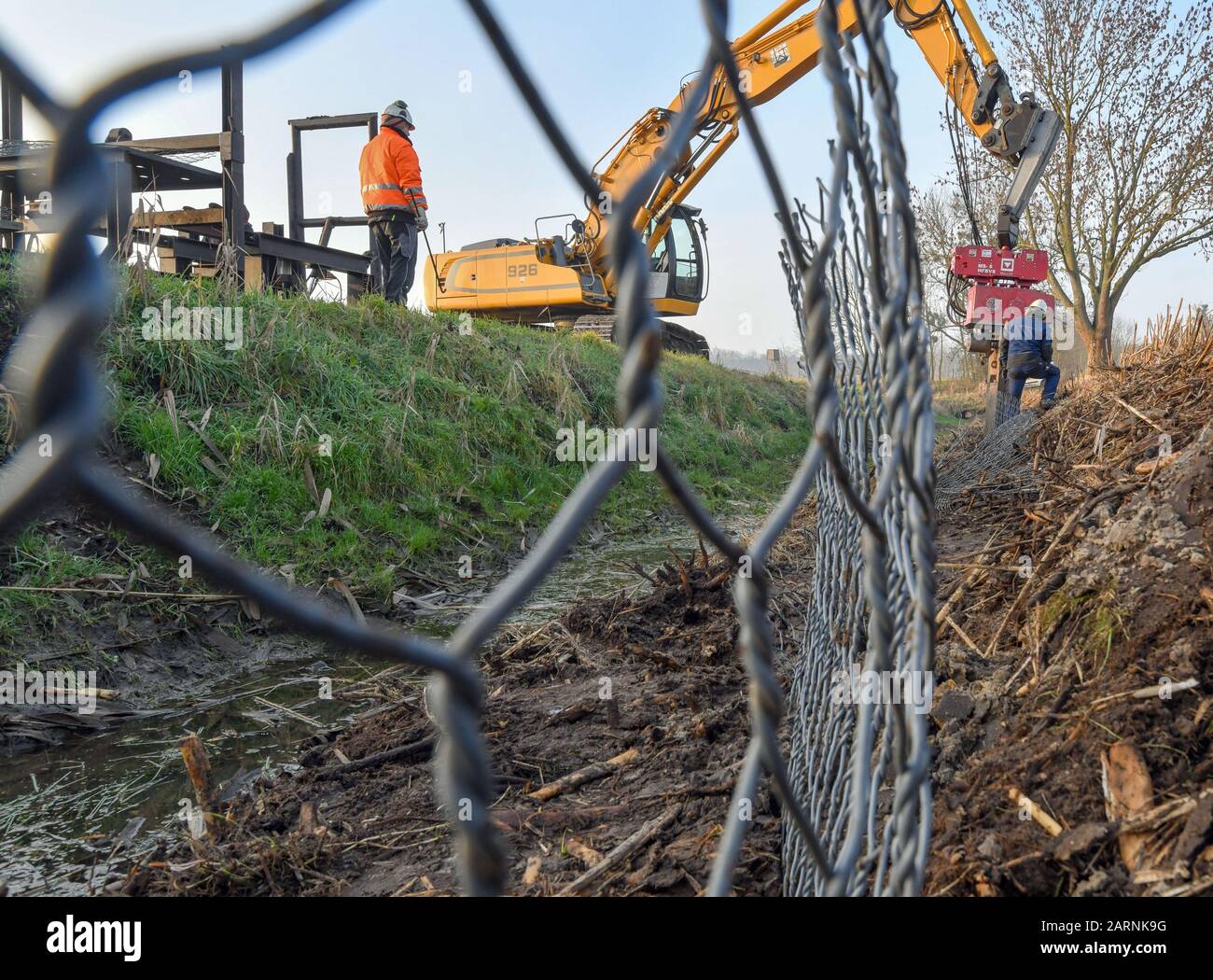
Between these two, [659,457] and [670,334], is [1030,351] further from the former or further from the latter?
[670,334]

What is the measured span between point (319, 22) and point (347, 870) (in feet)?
7.18

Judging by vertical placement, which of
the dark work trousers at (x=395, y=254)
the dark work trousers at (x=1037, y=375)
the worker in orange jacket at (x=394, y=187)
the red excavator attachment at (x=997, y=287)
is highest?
the worker in orange jacket at (x=394, y=187)

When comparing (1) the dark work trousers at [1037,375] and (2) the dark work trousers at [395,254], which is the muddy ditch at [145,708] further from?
(2) the dark work trousers at [395,254]

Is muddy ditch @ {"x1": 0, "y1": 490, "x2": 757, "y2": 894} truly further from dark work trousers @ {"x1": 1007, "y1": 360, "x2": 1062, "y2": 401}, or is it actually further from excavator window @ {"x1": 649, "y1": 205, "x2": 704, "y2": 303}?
excavator window @ {"x1": 649, "y1": 205, "x2": 704, "y2": 303}

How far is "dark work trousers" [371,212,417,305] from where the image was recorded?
8922mm

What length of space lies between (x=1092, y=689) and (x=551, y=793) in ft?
4.50

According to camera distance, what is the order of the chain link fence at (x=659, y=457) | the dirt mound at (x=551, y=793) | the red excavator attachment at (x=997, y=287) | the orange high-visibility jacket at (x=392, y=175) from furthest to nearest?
the orange high-visibility jacket at (x=392, y=175) → the red excavator attachment at (x=997, y=287) → the dirt mound at (x=551, y=793) → the chain link fence at (x=659, y=457)

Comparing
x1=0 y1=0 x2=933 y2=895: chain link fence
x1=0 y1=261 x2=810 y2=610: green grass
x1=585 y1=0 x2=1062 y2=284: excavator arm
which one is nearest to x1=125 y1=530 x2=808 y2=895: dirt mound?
x1=0 y1=0 x2=933 y2=895: chain link fence

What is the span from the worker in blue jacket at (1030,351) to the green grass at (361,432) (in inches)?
102

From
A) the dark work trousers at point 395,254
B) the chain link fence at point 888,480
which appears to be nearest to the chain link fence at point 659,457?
the chain link fence at point 888,480

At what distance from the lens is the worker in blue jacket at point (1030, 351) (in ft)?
24.7

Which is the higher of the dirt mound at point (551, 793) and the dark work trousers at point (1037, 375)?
the dark work trousers at point (1037, 375)

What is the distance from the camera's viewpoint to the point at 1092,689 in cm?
182

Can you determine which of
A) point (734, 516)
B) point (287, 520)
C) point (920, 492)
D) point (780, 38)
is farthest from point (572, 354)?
point (920, 492)
